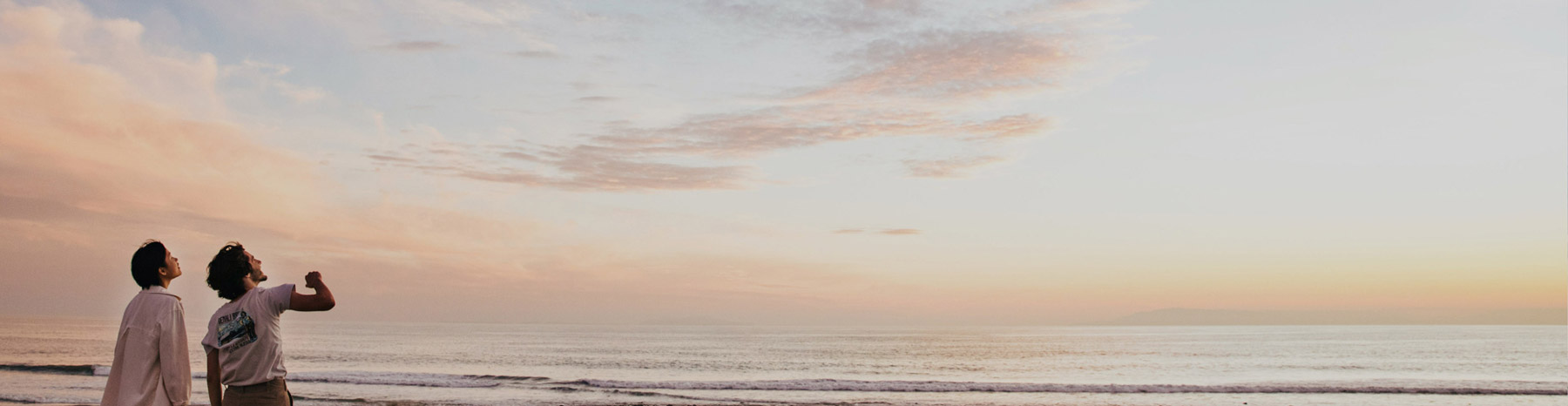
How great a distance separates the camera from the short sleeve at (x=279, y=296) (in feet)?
16.1

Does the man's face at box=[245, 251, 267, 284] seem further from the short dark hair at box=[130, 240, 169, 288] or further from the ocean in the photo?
the ocean

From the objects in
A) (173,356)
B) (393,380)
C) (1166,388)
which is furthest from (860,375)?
(173,356)

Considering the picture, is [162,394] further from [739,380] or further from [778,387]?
[739,380]

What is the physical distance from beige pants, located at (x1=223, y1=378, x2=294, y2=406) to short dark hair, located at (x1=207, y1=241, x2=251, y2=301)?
51cm

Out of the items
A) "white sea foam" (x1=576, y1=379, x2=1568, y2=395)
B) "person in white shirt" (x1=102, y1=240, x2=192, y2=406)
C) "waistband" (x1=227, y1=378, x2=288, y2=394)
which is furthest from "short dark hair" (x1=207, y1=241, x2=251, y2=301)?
"white sea foam" (x1=576, y1=379, x2=1568, y2=395)

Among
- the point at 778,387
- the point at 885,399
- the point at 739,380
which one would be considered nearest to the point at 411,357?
the point at 739,380

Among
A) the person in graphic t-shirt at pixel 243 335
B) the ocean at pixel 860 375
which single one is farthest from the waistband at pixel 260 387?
the ocean at pixel 860 375

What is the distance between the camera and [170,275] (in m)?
4.86

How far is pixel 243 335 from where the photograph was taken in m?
5.01

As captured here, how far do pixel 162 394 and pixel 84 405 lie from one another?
19.1 metres

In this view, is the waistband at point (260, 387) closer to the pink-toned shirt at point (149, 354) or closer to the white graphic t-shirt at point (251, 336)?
the white graphic t-shirt at point (251, 336)

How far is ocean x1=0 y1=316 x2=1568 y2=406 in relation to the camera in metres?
24.2

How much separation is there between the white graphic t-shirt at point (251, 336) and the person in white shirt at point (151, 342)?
208 millimetres

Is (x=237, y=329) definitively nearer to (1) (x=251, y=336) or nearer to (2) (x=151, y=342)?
(1) (x=251, y=336)
